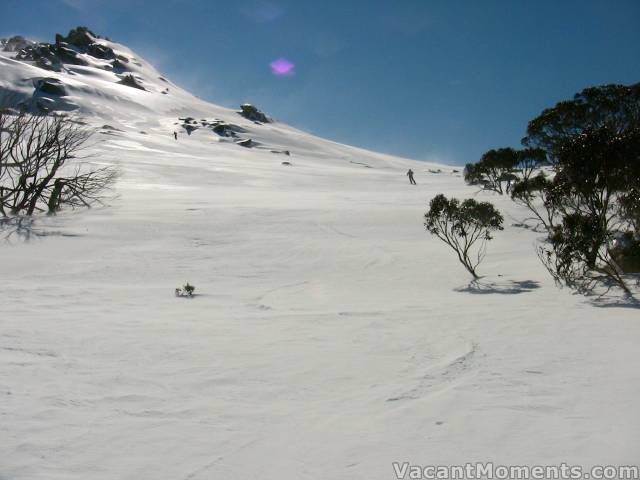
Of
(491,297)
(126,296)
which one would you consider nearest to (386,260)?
(491,297)

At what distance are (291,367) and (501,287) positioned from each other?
903 cm

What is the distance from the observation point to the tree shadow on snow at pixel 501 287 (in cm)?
1170

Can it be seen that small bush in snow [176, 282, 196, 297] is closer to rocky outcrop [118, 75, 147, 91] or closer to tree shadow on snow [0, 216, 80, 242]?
tree shadow on snow [0, 216, 80, 242]

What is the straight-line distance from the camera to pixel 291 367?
5074 millimetres

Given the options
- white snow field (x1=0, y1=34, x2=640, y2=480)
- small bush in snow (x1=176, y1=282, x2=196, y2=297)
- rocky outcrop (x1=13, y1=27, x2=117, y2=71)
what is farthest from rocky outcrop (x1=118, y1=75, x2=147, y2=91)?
small bush in snow (x1=176, y1=282, x2=196, y2=297)

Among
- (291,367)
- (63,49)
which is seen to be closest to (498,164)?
(291,367)

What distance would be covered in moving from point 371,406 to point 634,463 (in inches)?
76.0

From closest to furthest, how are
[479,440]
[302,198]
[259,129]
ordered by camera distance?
[479,440] < [302,198] < [259,129]

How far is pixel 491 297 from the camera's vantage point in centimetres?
1073

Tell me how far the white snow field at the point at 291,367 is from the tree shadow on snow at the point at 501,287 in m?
0.18

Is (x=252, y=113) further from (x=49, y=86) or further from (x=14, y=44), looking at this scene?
(x=14, y=44)

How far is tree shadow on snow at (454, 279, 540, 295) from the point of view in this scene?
461 inches

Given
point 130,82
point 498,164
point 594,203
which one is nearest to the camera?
point 594,203

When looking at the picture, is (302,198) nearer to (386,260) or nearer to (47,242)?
(386,260)
